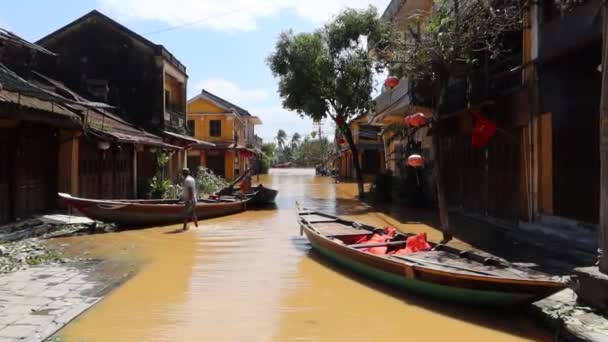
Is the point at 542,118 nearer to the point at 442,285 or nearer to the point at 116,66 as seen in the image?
the point at 442,285

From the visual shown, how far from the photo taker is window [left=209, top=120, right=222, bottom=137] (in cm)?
4184

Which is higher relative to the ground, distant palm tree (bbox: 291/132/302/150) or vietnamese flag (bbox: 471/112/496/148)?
distant palm tree (bbox: 291/132/302/150)

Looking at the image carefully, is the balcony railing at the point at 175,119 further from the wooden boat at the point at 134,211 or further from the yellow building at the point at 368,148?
the yellow building at the point at 368,148

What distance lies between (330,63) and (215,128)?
1920 centimetres

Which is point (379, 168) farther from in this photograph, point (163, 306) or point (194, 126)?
point (163, 306)

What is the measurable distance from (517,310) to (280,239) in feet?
25.0

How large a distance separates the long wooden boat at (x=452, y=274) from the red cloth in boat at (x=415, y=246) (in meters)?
0.13

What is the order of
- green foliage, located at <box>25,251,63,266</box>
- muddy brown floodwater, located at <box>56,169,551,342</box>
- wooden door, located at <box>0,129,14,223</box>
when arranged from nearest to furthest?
muddy brown floodwater, located at <box>56,169,551,342</box>
green foliage, located at <box>25,251,63,266</box>
wooden door, located at <box>0,129,14,223</box>

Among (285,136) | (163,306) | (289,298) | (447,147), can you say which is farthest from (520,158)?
(285,136)

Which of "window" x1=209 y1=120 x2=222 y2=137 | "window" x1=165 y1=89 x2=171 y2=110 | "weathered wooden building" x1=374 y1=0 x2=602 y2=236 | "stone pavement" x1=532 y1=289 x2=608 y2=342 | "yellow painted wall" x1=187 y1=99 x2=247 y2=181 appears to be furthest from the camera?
"window" x1=209 y1=120 x2=222 y2=137

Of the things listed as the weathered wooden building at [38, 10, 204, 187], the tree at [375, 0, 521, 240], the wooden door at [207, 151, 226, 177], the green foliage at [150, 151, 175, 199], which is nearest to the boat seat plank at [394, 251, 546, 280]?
the tree at [375, 0, 521, 240]

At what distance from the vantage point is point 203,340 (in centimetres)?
587

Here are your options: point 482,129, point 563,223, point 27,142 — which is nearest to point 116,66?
point 27,142

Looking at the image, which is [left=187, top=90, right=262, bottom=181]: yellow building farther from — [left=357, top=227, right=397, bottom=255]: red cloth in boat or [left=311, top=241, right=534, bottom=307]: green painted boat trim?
[left=311, top=241, right=534, bottom=307]: green painted boat trim
